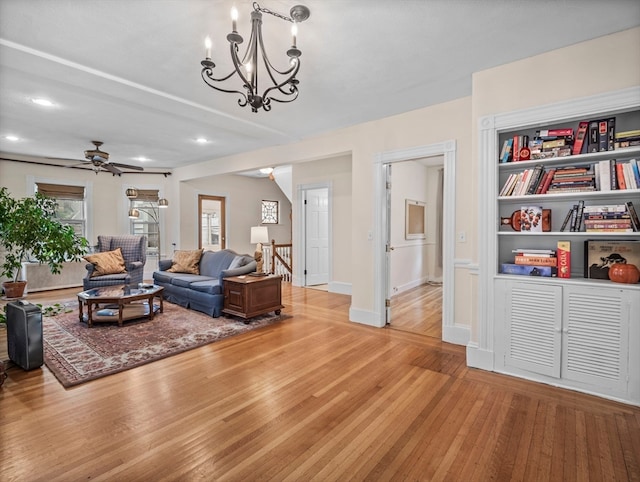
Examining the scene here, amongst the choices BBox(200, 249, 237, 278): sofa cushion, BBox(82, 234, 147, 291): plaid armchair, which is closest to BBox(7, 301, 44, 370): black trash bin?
BBox(200, 249, 237, 278): sofa cushion

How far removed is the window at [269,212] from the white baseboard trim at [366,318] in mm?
5725

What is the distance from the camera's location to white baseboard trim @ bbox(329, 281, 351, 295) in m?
6.20

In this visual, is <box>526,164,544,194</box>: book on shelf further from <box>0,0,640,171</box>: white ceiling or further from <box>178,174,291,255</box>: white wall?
<box>178,174,291,255</box>: white wall

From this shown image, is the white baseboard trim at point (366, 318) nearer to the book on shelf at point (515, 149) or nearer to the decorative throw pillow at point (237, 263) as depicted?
the decorative throw pillow at point (237, 263)

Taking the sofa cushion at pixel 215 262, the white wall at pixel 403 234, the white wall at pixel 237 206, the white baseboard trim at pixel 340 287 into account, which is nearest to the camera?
the sofa cushion at pixel 215 262

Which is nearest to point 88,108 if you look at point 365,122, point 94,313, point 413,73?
point 94,313

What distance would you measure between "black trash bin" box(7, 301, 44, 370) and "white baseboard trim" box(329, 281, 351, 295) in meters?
4.43

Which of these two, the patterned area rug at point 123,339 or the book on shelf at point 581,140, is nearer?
the book on shelf at point 581,140

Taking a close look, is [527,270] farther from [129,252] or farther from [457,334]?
[129,252]

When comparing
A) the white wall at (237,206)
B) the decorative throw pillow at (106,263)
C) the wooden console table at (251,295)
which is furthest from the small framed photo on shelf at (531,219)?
the white wall at (237,206)

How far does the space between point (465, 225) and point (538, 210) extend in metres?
0.76

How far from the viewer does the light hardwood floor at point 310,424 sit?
172 cm

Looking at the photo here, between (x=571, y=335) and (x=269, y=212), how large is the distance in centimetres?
808

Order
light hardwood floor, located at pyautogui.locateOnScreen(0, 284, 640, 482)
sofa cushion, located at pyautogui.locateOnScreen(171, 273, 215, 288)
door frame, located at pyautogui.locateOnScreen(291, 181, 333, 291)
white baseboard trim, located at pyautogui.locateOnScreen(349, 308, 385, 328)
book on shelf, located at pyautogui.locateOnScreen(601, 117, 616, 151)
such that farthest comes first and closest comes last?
door frame, located at pyautogui.locateOnScreen(291, 181, 333, 291), sofa cushion, located at pyautogui.locateOnScreen(171, 273, 215, 288), white baseboard trim, located at pyautogui.locateOnScreen(349, 308, 385, 328), book on shelf, located at pyautogui.locateOnScreen(601, 117, 616, 151), light hardwood floor, located at pyautogui.locateOnScreen(0, 284, 640, 482)
